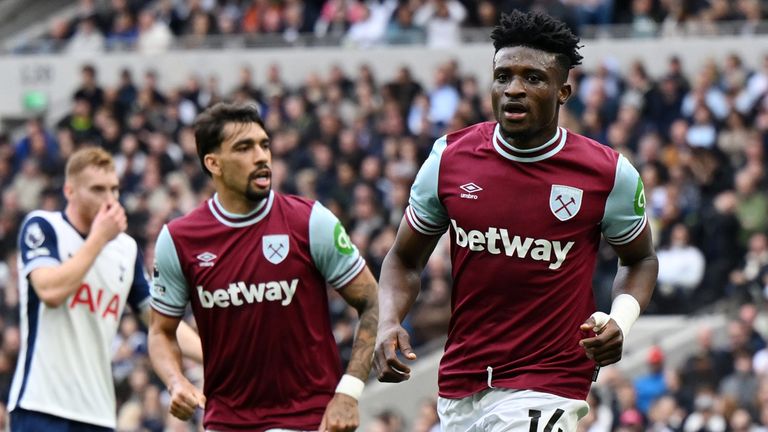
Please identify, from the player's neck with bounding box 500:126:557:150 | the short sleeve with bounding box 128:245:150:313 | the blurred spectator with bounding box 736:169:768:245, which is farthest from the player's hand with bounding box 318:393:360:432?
the blurred spectator with bounding box 736:169:768:245

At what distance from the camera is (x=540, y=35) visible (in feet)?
24.5

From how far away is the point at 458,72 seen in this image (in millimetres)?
22484

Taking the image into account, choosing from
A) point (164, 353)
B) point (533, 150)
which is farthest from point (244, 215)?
point (533, 150)

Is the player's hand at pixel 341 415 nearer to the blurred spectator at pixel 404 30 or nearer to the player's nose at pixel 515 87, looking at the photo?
the player's nose at pixel 515 87

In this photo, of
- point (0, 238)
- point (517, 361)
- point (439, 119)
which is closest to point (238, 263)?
point (517, 361)

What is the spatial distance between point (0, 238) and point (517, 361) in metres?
15.7

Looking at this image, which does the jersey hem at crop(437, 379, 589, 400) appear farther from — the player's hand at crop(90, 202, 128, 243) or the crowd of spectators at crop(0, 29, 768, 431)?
the crowd of spectators at crop(0, 29, 768, 431)

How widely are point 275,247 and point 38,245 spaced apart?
6.26 ft

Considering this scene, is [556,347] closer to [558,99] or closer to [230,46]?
[558,99]

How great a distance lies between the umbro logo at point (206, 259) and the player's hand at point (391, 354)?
1.30m

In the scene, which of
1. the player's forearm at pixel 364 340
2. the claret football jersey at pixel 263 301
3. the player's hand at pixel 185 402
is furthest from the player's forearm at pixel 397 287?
the player's hand at pixel 185 402

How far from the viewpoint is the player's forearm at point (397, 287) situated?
7.73 m

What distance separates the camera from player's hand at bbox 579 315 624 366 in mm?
6953

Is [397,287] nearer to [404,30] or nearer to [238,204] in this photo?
[238,204]
